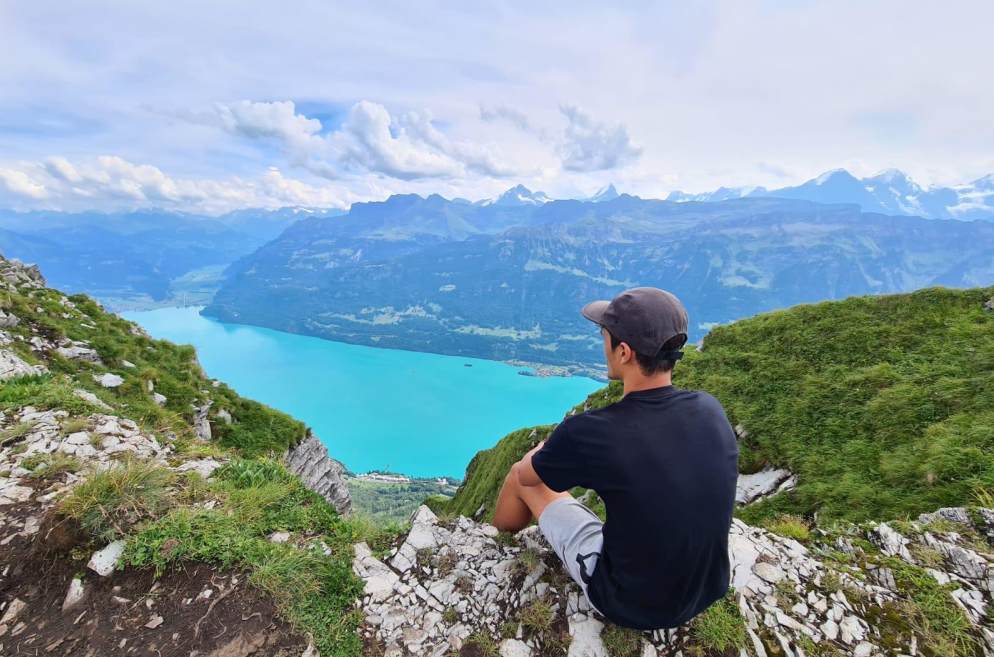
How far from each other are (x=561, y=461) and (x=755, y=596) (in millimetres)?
2889

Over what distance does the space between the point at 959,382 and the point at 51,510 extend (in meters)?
14.4

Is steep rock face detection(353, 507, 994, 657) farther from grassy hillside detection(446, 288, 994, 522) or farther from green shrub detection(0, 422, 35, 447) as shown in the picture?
green shrub detection(0, 422, 35, 447)

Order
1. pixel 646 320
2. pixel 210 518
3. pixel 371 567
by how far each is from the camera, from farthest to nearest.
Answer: pixel 371 567
pixel 210 518
pixel 646 320

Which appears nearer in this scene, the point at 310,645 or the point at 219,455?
the point at 310,645

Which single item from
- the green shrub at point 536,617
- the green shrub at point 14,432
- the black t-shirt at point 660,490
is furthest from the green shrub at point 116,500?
the black t-shirt at point 660,490

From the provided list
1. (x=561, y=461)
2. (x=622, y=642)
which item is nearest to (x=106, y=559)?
(x=561, y=461)

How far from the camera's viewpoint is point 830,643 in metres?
4.19

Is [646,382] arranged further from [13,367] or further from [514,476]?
[13,367]

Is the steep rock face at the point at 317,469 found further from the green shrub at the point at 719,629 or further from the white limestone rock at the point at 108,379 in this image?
the green shrub at the point at 719,629

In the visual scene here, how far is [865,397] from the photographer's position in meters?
9.07

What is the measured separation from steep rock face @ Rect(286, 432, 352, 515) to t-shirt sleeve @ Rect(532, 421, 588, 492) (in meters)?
16.1

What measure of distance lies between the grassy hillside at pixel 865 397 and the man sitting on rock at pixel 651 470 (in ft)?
15.6

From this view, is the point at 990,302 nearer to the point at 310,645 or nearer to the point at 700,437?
the point at 700,437

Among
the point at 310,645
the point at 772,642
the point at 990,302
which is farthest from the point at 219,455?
the point at 990,302
